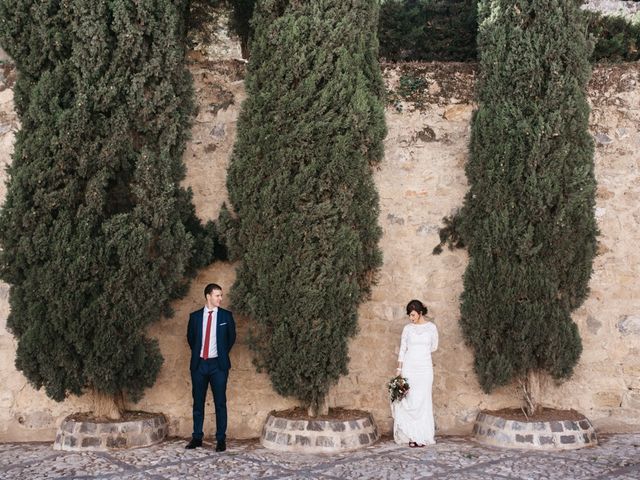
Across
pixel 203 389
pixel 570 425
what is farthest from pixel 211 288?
pixel 570 425

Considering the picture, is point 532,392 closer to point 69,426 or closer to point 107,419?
point 107,419

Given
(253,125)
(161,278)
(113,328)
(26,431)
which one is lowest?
(26,431)

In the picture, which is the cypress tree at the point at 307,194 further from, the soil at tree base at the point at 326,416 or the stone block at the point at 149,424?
the stone block at the point at 149,424

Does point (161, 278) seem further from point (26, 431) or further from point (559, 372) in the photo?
point (559, 372)

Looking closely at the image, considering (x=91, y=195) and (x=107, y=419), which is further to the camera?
(x=107, y=419)

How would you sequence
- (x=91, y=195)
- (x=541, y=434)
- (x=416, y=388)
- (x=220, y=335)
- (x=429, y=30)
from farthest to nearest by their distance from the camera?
(x=429, y=30)
(x=416, y=388)
(x=220, y=335)
(x=541, y=434)
(x=91, y=195)

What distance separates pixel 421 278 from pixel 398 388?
1125 mm

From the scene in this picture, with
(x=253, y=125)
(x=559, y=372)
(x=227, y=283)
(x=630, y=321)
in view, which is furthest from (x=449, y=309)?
(x=253, y=125)

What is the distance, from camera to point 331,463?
530 centimetres

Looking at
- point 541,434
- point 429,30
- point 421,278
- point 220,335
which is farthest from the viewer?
point 429,30

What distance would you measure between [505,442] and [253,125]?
350 centimetres

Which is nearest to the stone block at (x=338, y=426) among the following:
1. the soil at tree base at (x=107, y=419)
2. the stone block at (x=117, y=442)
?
the soil at tree base at (x=107, y=419)

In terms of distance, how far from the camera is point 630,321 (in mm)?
6355

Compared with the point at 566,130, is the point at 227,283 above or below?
below
